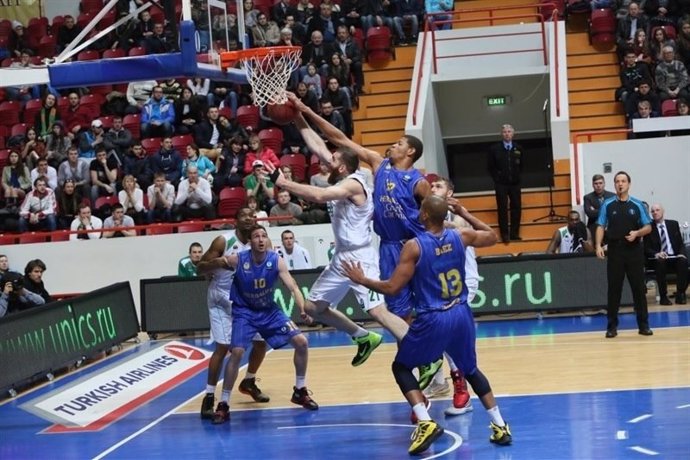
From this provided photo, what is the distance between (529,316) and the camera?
60.3 ft

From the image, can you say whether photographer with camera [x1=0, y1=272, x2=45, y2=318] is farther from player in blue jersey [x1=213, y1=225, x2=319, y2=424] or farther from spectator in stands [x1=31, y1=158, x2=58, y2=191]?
player in blue jersey [x1=213, y1=225, x2=319, y2=424]

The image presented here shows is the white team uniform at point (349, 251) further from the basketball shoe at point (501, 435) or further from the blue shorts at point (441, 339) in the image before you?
the basketball shoe at point (501, 435)

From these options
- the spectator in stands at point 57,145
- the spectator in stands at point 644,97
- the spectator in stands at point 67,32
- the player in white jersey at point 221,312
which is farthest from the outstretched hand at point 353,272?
the spectator in stands at point 67,32

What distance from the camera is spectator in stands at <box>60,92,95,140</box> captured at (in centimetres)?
2366

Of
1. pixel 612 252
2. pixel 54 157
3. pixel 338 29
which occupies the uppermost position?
pixel 338 29

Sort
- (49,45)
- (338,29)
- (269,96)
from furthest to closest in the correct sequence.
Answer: (49,45) < (338,29) < (269,96)

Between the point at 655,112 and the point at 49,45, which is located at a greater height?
the point at 49,45

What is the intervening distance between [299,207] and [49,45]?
8.83 m

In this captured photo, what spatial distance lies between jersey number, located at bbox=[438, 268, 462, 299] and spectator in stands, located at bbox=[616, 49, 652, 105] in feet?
46.2

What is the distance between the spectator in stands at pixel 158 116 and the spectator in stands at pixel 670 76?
30.0ft

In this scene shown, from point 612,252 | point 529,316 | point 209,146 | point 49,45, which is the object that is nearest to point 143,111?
point 209,146

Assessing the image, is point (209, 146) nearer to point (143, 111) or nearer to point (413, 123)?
point (143, 111)

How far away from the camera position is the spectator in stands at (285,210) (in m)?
19.8

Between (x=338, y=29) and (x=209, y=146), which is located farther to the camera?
(x=338, y=29)
